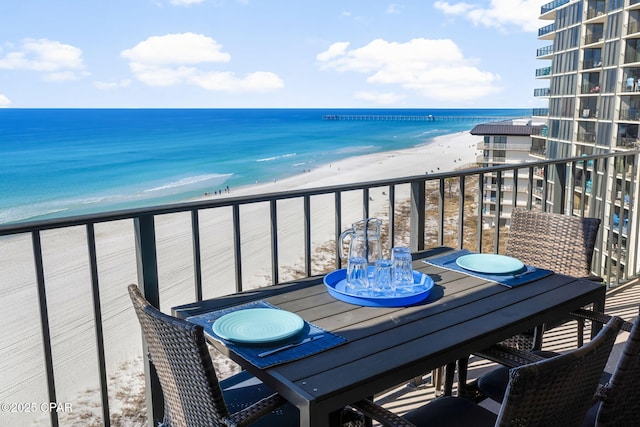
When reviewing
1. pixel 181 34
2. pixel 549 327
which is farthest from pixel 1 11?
pixel 549 327

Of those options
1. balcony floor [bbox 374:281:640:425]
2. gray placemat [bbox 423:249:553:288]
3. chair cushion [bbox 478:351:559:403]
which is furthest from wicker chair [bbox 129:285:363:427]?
balcony floor [bbox 374:281:640:425]

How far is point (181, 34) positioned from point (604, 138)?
39.7 metres

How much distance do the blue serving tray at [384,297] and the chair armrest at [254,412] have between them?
497mm

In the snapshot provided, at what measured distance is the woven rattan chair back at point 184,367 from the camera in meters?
1.31

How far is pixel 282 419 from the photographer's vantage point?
1.76 meters

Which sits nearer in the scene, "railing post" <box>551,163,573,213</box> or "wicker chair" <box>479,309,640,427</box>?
"wicker chair" <box>479,309,640,427</box>

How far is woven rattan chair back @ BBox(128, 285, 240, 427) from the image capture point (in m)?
1.31

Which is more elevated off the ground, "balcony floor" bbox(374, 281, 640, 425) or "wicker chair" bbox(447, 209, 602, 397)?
"wicker chair" bbox(447, 209, 602, 397)

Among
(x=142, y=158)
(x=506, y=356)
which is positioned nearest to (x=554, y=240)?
(x=506, y=356)

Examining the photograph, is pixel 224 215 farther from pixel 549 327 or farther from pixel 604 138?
pixel 604 138

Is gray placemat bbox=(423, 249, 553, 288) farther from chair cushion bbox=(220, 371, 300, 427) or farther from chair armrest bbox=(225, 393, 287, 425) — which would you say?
chair armrest bbox=(225, 393, 287, 425)

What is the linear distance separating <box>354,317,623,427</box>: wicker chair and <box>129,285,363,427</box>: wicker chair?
307mm

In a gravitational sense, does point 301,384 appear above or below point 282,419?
above

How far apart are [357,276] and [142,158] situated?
35889mm
